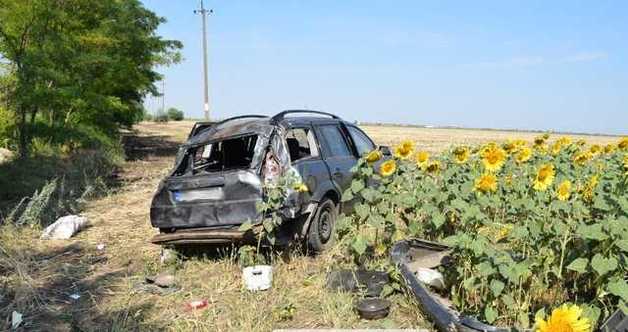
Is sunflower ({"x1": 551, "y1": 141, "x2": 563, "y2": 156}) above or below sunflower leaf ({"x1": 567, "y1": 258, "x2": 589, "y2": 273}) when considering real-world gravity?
above

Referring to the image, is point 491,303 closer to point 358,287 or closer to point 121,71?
point 358,287

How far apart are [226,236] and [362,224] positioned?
1.43 meters

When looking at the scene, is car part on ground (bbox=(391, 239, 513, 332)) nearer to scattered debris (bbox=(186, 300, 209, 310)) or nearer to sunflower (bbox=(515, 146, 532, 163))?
sunflower (bbox=(515, 146, 532, 163))

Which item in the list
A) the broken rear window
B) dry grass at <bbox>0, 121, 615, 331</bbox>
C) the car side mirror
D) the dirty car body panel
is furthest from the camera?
the car side mirror

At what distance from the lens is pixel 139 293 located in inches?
220

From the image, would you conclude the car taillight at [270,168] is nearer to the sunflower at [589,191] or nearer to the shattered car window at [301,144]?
the shattered car window at [301,144]

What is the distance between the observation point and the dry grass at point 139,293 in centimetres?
468

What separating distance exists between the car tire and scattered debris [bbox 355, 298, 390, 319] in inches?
67.7

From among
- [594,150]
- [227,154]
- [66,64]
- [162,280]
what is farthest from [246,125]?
[66,64]

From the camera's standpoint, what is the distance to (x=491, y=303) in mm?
3895

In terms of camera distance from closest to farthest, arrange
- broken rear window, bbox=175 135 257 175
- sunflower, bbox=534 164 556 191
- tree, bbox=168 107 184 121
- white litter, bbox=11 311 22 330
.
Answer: sunflower, bbox=534 164 556 191 → white litter, bbox=11 311 22 330 → broken rear window, bbox=175 135 257 175 → tree, bbox=168 107 184 121

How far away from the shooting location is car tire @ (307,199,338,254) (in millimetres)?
6289

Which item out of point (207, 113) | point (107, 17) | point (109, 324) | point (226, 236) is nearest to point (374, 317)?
point (226, 236)

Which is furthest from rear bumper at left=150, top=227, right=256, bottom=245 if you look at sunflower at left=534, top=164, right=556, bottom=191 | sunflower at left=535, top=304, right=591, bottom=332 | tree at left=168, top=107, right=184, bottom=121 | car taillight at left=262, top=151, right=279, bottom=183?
tree at left=168, top=107, right=184, bottom=121
